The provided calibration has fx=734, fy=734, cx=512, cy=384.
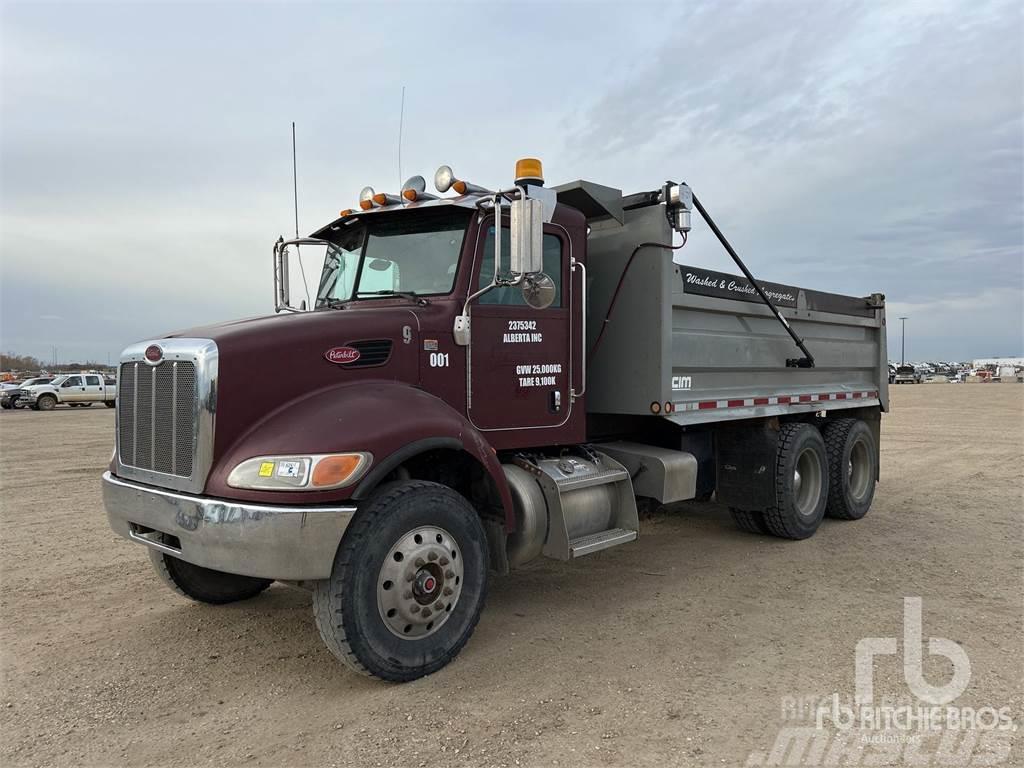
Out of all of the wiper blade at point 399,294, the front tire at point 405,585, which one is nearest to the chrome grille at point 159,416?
the front tire at point 405,585

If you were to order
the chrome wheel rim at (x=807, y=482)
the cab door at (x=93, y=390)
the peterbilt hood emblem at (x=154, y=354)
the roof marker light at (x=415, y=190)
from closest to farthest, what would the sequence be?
the peterbilt hood emblem at (x=154, y=354) < the roof marker light at (x=415, y=190) < the chrome wheel rim at (x=807, y=482) < the cab door at (x=93, y=390)

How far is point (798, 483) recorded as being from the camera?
7.10 metres

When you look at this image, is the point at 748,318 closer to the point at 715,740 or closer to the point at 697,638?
the point at 697,638

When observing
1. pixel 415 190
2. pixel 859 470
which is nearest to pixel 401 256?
pixel 415 190

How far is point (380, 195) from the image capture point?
495 cm

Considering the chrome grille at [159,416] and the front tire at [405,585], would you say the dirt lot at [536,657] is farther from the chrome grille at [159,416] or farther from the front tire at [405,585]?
the chrome grille at [159,416]

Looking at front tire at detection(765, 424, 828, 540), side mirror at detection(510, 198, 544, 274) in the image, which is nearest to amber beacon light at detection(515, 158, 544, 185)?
side mirror at detection(510, 198, 544, 274)

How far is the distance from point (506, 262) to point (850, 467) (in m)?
5.16

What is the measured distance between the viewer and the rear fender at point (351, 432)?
11.3 feet

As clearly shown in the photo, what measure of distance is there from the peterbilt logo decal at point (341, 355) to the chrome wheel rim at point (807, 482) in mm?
4789

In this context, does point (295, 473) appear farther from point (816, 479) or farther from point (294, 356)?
point (816, 479)

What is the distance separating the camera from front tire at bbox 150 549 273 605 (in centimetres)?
461

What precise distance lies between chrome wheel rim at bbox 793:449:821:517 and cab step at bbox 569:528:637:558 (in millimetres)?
2798

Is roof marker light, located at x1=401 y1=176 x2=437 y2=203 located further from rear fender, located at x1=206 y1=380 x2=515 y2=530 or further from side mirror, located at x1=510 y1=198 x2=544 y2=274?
rear fender, located at x1=206 y1=380 x2=515 y2=530
